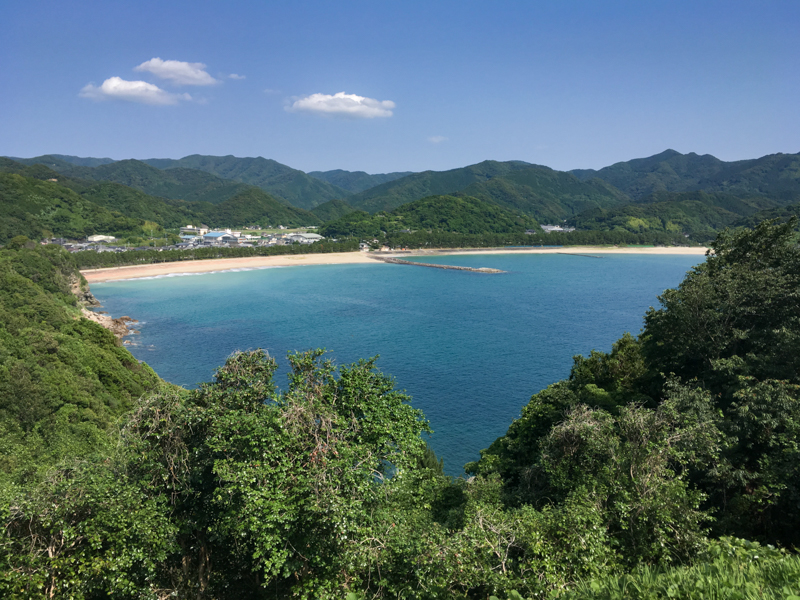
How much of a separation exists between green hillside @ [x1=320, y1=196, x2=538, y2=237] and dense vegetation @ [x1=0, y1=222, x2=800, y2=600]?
419 feet

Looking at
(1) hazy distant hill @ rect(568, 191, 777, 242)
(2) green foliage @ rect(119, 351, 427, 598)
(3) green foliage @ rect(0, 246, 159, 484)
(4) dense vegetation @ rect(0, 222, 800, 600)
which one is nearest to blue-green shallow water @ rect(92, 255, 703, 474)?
(3) green foliage @ rect(0, 246, 159, 484)

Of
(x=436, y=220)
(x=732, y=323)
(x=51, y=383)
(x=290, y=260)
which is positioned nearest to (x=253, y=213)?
(x=436, y=220)

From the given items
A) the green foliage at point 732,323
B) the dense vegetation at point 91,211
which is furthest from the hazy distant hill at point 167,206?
the green foliage at point 732,323

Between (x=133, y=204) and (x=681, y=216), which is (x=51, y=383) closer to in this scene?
(x=133, y=204)

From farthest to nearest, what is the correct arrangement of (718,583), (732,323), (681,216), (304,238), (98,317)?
(681,216) < (304,238) < (98,317) < (732,323) < (718,583)

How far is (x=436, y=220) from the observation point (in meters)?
147

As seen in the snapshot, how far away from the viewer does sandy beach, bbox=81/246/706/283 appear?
73938 millimetres

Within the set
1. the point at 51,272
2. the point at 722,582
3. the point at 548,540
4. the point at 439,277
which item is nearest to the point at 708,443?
the point at 548,540

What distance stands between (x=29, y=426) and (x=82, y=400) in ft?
7.23

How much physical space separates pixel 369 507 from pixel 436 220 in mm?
143703

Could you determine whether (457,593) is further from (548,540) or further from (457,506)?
(457,506)

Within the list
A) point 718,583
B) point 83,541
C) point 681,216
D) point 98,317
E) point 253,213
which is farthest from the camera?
point 253,213

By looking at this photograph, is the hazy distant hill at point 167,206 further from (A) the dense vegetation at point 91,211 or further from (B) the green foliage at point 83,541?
(B) the green foliage at point 83,541

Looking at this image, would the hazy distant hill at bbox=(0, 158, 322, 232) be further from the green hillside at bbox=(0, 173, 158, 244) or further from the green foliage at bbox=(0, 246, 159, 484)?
the green foliage at bbox=(0, 246, 159, 484)
